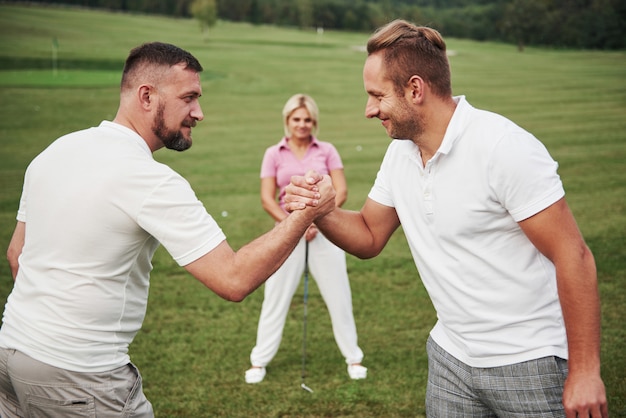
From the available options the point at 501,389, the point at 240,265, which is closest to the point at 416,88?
the point at 240,265

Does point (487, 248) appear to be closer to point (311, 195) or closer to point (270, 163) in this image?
point (311, 195)

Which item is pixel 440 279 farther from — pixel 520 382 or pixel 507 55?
pixel 507 55

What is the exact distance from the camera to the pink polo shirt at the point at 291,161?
7133mm

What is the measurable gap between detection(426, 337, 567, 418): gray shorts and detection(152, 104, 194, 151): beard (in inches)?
65.0

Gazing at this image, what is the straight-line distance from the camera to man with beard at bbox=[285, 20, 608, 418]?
9.62 feet

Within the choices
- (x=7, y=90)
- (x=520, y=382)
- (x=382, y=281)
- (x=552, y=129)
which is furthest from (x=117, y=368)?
(x=7, y=90)

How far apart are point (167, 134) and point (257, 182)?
11.9m

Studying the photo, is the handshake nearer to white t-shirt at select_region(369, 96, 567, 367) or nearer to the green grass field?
white t-shirt at select_region(369, 96, 567, 367)

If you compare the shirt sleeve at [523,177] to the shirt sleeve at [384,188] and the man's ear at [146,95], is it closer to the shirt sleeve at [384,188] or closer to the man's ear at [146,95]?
the shirt sleeve at [384,188]

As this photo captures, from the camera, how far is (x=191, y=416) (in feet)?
19.8

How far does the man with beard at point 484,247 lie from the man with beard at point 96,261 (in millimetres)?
611

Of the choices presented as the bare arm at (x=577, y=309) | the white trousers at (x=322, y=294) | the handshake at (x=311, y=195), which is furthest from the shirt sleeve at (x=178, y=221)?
the white trousers at (x=322, y=294)

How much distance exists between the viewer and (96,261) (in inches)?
122

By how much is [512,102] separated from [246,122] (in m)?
11.7
